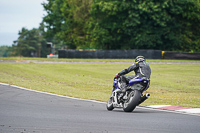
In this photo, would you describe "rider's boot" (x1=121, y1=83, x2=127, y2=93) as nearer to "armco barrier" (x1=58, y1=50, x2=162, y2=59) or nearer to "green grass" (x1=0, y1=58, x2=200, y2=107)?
"green grass" (x1=0, y1=58, x2=200, y2=107)

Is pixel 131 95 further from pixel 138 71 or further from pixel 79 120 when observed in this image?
pixel 79 120

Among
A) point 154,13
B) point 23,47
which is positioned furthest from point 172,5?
point 23,47

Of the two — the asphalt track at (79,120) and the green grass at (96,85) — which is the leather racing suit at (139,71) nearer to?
the asphalt track at (79,120)

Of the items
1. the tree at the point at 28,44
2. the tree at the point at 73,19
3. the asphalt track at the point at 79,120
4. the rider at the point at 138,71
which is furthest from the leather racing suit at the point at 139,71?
the tree at the point at 28,44

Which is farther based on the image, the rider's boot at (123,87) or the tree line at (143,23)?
the tree line at (143,23)

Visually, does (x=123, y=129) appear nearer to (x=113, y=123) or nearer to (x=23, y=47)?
(x=113, y=123)

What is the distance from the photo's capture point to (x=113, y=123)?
816 centimetres

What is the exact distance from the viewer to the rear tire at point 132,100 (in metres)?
9.82

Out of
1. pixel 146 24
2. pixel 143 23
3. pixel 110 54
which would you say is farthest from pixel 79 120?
pixel 146 24

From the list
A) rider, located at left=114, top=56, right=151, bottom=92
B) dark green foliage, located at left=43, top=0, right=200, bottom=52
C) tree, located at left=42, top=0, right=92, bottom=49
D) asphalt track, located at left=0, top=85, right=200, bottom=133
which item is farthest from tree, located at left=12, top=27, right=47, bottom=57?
rider, located at left=114, top=56, right=151, bottom=92

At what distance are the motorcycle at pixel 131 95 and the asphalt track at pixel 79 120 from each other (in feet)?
1.31

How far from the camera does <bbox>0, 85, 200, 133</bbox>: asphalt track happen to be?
7352 millimetres

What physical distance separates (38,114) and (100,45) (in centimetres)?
5833

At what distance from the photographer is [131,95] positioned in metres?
10.1
